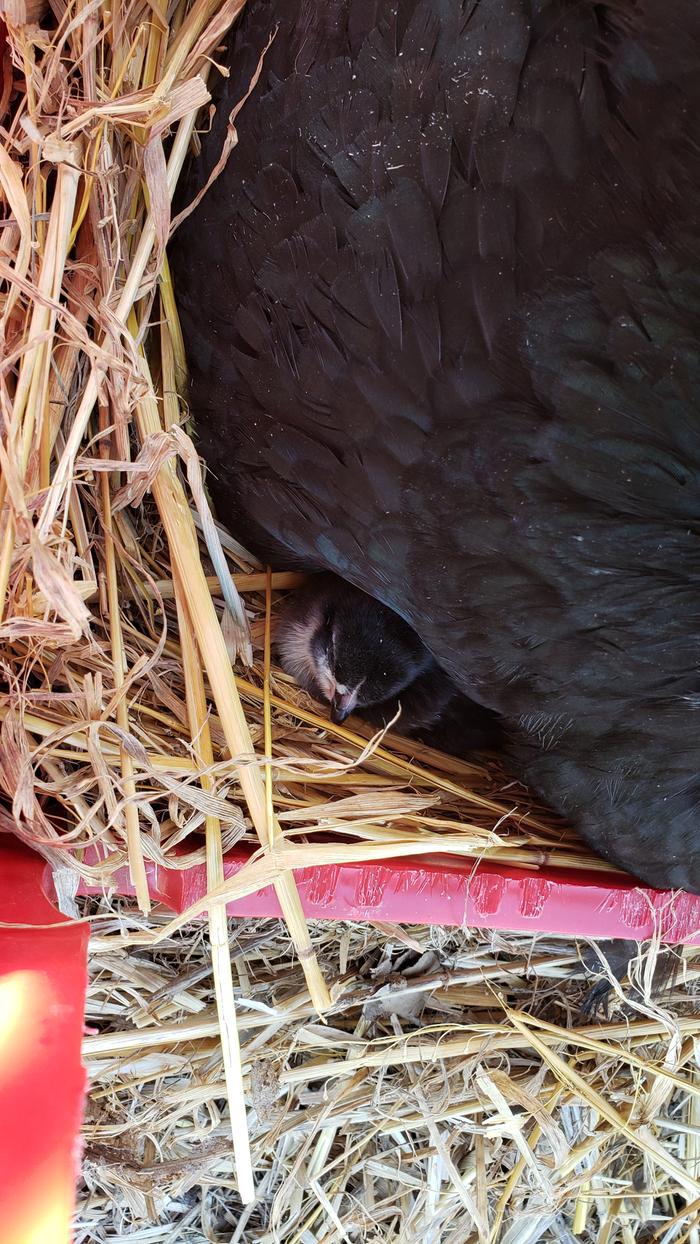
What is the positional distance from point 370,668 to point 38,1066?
640mm

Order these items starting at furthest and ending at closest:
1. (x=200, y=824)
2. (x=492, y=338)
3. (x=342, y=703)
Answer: (x=342, y=703), (x=200, y=824), (x=492, y=338)

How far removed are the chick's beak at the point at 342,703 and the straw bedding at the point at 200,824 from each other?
3 centimetres

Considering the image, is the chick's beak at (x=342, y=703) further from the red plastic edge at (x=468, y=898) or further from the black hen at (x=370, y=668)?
the red plastic edge at (x=468, y=898)

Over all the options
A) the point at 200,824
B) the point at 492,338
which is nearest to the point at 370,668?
the point at 200,824

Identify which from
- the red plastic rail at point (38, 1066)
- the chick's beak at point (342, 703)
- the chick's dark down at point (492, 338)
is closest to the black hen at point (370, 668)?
the chick's beak at point (342, 703)

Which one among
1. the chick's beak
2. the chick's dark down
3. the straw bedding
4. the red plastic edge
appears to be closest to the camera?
the chick's dark down

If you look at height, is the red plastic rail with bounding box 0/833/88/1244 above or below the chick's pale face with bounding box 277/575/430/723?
below

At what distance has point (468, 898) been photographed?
125cm

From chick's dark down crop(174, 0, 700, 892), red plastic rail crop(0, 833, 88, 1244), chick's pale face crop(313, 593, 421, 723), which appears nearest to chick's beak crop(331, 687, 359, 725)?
chick's pale face crop(313, 593, 421, 723)

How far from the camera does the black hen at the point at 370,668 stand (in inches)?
54.0

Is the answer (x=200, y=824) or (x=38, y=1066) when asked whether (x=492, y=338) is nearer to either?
(x=200, y=824)

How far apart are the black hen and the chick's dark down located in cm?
22

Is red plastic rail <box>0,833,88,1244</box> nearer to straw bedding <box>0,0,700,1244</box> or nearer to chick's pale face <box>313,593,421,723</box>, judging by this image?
straw bedding <box>0,0,700,1244</box>

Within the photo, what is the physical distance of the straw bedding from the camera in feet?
3.44
